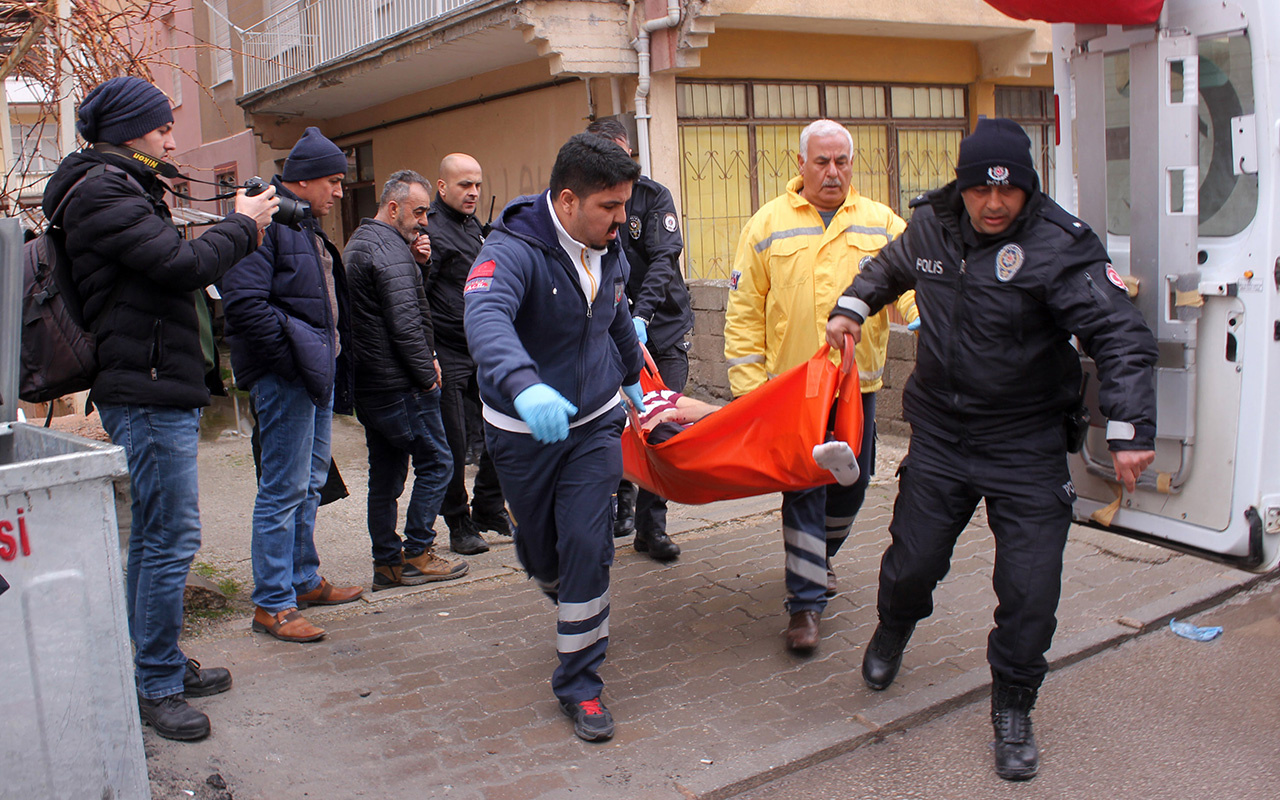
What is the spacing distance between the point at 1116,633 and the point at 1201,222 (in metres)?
1.78

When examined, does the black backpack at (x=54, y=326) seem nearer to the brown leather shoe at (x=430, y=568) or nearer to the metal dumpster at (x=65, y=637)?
the metal dumpster at (x=65, y=637)

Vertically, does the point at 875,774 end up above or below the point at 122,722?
below

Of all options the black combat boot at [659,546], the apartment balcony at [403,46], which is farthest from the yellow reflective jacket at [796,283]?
the apartment balcony at [403,46]

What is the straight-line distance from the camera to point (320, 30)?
14.4 meters

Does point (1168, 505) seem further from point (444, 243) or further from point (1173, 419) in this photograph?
point (444, 243)

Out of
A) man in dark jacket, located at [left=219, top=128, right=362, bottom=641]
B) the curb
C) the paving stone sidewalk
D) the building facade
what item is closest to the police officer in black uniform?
the paving stone sidewalk

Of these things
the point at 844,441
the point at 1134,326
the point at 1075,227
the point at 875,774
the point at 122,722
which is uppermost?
the point at 1075,227

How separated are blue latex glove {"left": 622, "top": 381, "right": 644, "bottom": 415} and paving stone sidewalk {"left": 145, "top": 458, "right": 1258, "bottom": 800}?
99 cm

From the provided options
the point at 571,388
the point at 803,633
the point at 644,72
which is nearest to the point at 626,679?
the point at 803,633

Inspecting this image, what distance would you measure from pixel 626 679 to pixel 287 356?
1868mm

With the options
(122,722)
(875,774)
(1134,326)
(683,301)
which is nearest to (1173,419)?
(1134,326)

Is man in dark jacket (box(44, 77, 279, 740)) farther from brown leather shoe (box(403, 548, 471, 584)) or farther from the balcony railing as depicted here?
the balcony railing

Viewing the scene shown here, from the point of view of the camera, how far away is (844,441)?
393 centimetres

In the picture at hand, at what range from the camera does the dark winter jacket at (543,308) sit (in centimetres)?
343
